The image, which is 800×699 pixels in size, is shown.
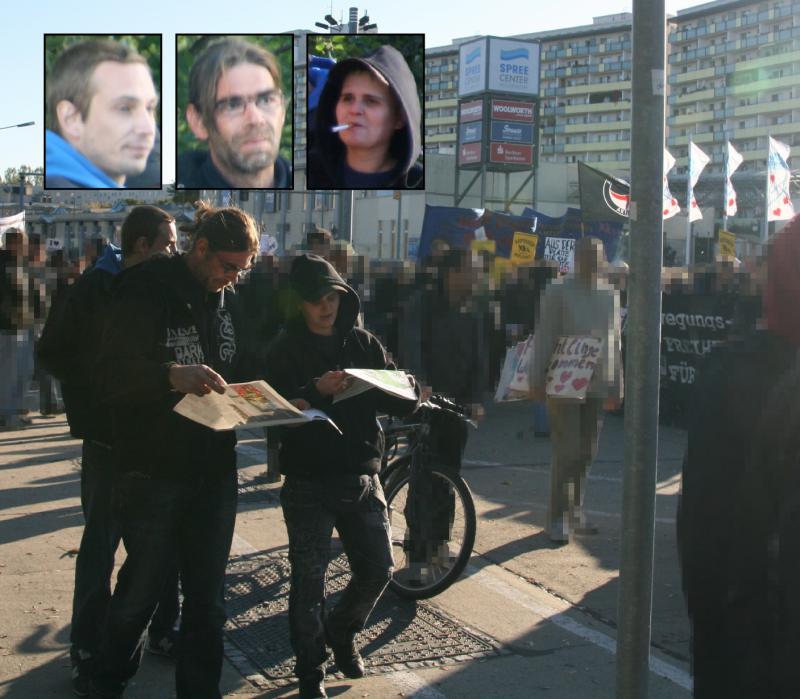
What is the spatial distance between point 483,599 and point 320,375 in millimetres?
2077

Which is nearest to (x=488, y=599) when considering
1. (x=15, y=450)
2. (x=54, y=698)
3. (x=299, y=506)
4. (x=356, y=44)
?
(x=299, y=506)

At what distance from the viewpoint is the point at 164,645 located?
16.7 ft

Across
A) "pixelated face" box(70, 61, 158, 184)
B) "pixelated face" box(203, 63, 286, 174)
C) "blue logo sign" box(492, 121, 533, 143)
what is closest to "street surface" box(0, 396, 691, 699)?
"pixelated face" box(70, 61, 158, 184)

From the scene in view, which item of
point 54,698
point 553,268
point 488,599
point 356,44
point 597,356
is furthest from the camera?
point 356,44

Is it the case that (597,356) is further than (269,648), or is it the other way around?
(597,356)

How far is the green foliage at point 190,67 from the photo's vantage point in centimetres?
1513

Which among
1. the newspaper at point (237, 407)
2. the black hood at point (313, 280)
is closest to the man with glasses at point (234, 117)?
the black hood at point (313, 280)

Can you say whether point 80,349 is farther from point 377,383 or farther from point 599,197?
point 599,197

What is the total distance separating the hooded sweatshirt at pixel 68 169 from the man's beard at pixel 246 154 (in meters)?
1.56

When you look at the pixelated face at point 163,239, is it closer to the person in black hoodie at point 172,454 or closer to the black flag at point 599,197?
the person in black hoodie at point 172,454

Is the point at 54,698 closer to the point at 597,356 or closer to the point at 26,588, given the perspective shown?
the point at 26,588

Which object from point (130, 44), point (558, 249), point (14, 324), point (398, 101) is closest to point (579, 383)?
point (14, 324)

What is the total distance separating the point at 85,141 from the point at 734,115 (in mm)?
142149

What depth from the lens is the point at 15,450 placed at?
11102 mm
